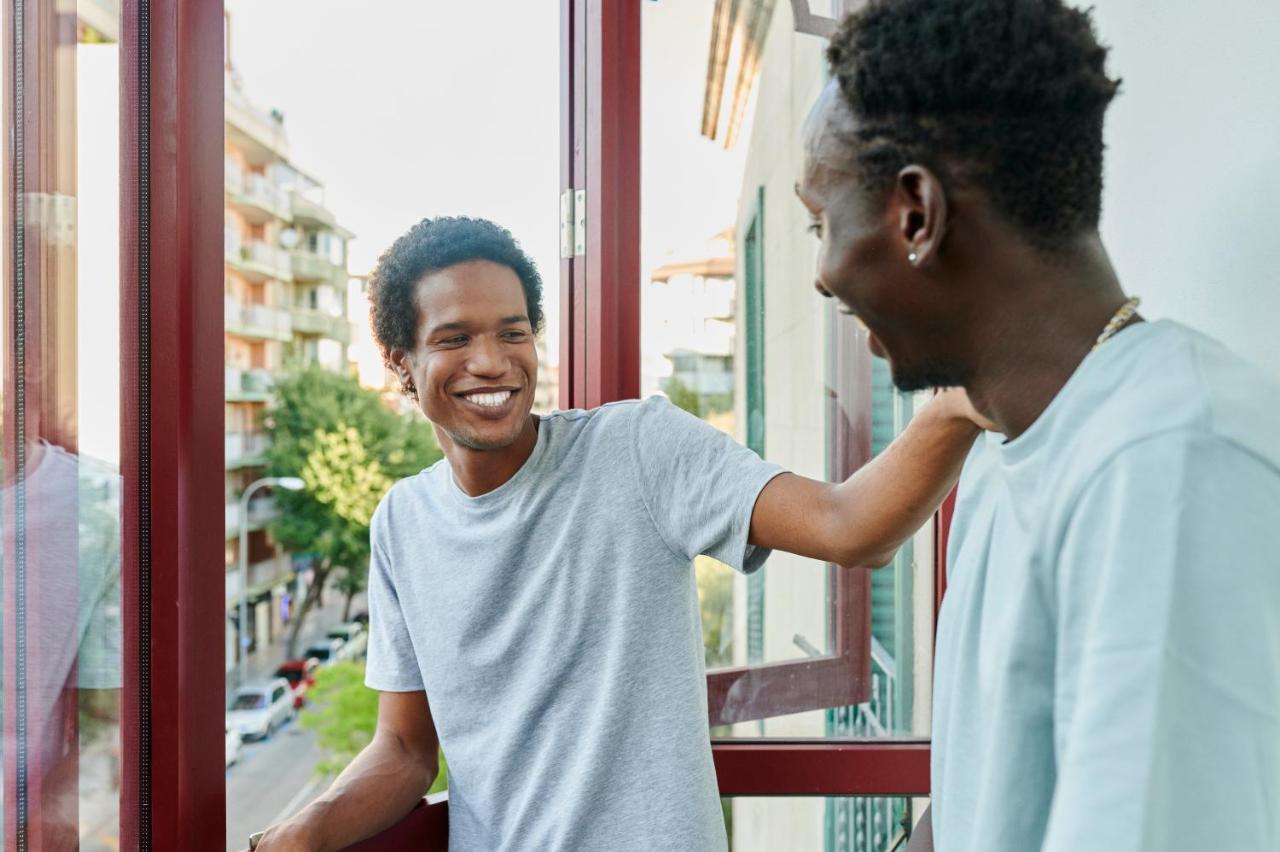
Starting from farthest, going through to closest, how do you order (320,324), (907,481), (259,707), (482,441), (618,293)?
(259,707) → (320,324) → (618,293) → (482,441) → (907,481)

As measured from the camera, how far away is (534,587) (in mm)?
1325

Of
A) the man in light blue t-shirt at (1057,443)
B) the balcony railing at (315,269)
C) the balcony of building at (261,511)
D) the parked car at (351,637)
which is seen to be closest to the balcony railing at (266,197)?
the balcony railing at (315,269)

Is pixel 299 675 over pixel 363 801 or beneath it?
beneath

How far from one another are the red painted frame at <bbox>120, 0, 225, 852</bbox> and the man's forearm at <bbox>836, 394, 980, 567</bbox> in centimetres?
75

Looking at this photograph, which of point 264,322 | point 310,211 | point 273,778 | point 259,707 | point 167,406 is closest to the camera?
point 167,406

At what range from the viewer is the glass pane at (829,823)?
5.75 feet

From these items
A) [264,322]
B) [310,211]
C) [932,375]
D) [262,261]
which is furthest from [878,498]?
[264,322]

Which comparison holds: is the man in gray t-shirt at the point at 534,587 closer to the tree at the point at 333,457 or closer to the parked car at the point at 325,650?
the tree at the point at 333,457

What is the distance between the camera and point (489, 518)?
1385 millimetres

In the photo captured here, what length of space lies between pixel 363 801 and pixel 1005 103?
1.11 metres

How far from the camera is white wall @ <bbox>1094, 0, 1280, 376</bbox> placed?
2.88 feet

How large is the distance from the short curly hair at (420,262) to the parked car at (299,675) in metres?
10.8

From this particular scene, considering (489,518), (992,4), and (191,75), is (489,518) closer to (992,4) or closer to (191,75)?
(191,75)

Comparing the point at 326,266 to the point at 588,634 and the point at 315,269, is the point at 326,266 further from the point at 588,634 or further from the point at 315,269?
the point at 588,634
